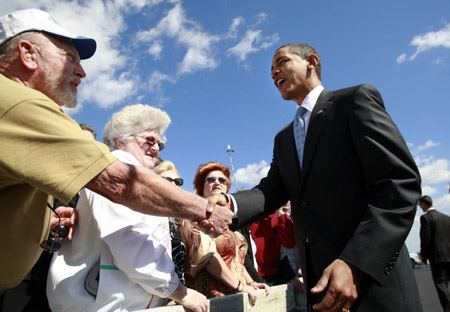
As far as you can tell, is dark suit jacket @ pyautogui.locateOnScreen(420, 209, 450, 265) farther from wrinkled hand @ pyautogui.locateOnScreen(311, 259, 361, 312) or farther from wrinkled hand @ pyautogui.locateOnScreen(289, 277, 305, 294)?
wrinkled hand @ pyautogui.locateOnScreen(311, 259, 361, 312)

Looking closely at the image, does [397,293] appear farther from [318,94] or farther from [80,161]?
[80,161]

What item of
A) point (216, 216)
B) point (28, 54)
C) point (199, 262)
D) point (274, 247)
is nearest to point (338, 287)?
point (216, 216)

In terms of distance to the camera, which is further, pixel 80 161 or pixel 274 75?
pixel 274 75

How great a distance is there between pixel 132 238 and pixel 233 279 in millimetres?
1309

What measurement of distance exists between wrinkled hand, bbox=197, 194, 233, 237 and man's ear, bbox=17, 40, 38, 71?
127cm

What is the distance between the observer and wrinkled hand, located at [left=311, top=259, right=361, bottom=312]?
4.51ft

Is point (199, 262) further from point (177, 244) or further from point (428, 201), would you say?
point (428, 201)

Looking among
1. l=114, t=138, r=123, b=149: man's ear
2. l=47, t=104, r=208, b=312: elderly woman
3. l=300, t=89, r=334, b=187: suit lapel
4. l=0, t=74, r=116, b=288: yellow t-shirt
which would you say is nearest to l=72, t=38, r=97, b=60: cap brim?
l=0, t=74, r=116, b=288: yellow t-shirt

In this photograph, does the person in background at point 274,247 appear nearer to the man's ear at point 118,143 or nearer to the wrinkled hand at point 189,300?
the man's ear at point 118,143

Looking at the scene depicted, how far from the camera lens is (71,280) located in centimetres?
177

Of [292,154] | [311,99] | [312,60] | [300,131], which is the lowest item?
[292,154]

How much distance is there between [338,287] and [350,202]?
51cm

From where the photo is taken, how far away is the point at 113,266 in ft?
6.07

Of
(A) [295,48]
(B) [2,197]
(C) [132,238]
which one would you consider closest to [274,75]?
(A) [295,48]
